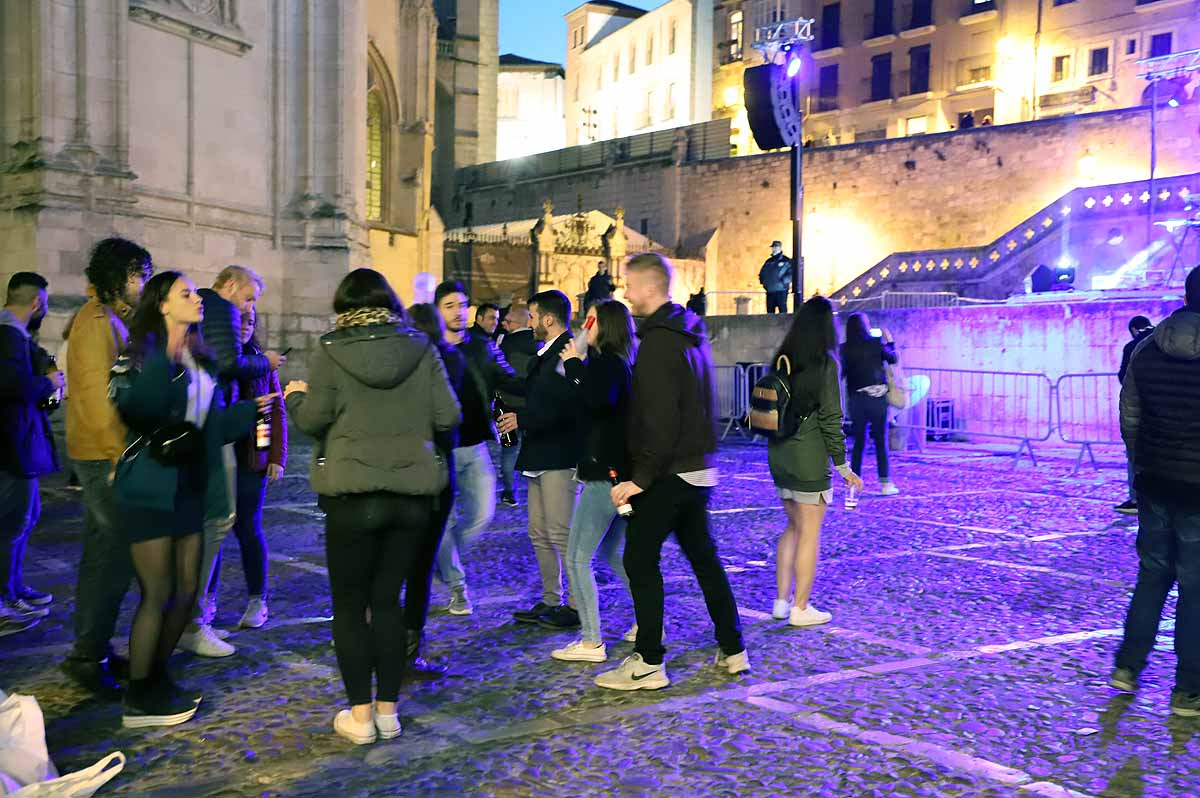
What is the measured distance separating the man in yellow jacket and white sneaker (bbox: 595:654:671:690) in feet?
6.76

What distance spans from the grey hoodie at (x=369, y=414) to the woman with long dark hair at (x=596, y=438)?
3.22 feet

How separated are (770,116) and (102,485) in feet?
47.2

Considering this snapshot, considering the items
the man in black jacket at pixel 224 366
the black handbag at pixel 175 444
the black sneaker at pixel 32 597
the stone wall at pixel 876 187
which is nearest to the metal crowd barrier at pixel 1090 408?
the man in black jacket at pixel 224 366

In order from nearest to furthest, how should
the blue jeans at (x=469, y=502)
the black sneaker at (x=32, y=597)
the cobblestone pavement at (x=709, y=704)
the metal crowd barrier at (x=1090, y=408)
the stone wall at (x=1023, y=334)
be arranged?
the cobblestone pavement at (x=709, y=704), the blue jeans at (x=469, y=502), the black sneaker at (x=32, y=597), the metal crowd barrier at (x=1090, y=408), the stone wall at (x=1023, y=334)

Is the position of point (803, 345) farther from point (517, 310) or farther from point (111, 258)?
point (517, 310)

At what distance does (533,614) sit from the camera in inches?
237

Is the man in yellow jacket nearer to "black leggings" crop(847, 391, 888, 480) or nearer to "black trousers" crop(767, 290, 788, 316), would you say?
"black leggings" crop(847, 391, 888, 480)

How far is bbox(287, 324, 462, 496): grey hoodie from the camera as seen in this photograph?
13.3 feet

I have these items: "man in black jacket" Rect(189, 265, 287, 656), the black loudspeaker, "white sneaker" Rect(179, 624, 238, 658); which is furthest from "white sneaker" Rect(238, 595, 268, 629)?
the black loudspeaker

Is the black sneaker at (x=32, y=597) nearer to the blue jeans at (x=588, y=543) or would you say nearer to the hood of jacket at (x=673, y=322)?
the blue jeans at (x=588, y=543)

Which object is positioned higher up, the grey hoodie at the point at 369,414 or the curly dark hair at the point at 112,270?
the curly dark hair at the point at 112,270

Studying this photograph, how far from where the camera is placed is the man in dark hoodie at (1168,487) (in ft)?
15.2

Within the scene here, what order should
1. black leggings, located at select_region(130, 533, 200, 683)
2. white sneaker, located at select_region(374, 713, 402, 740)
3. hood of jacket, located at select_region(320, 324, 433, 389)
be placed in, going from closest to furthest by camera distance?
hood of jacket, located at select_region(320, 324, 433, 389) < white sneaker, located at select_region(374, 713, 402, 740) < black leggings, located at select_region(130, 533, 200, 683)

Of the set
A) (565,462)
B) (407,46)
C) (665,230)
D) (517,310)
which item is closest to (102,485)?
(565,462)
